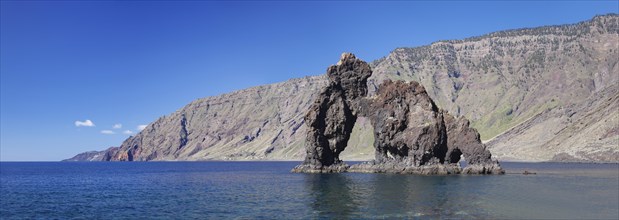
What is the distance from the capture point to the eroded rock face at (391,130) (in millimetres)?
120875

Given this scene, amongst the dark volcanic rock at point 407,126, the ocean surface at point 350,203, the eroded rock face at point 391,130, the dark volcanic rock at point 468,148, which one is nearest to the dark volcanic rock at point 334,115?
the eroded rock face at point 391,130

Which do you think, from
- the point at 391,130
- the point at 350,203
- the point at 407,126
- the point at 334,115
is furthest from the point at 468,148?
the point at 350,203

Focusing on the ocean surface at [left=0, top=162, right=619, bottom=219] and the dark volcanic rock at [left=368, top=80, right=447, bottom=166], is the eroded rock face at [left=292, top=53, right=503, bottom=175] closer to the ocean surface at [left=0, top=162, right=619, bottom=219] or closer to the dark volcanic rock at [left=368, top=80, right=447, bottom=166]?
the dark volcanic rock at [left=368, top=80, right=447, bottom=166]

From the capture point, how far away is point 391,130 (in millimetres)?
125938

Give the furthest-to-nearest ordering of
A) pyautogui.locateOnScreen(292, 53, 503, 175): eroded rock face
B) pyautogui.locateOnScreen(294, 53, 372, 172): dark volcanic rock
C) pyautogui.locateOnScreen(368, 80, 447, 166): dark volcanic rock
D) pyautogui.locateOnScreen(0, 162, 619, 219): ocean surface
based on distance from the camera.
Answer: pyautogui.locateOnScreen(294, 53, 372, 172): dark volcanic rock < pyautogui.locateOnScreen(292, 53, 503, 175): eroded rock face < pyautogui.locateOnScreen(368, 80, 447, 166): dark volcanic rock < pyautogui.locateOnScreen(0, 162, 619, 219): ocean surface

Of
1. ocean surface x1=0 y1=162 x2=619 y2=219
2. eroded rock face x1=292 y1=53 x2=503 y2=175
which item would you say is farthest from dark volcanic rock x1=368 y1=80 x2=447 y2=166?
ocean surface x1=0 y1=162 x2=619 y2=219

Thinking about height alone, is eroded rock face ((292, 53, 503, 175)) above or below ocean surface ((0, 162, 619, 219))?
above

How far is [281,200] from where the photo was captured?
68688 mm

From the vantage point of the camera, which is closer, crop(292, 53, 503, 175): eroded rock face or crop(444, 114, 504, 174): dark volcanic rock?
crop(444, 114, 504, 174): dark volcanic rock

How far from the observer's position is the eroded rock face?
12088cm

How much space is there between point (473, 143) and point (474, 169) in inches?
243

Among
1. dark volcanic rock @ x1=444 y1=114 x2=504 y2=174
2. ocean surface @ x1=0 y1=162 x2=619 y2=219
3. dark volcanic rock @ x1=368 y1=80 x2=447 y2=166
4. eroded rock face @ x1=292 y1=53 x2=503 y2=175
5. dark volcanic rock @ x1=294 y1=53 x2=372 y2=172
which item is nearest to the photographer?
ocean surface @ x1=0 y1=162 x2=619 y2=219

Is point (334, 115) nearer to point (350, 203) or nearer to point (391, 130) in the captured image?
point (391, 130)

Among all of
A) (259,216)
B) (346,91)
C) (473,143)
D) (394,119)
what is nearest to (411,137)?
(394,119)
